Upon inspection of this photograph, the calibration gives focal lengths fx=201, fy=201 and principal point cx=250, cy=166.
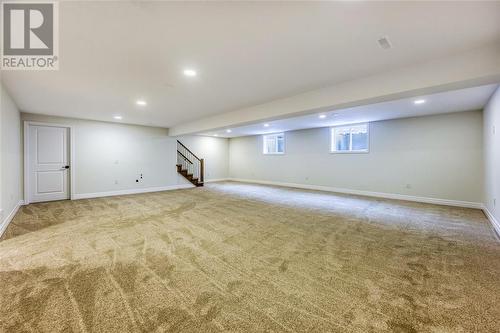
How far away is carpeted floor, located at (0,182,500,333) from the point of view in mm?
1608

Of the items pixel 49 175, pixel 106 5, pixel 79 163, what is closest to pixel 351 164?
pixel 106 5

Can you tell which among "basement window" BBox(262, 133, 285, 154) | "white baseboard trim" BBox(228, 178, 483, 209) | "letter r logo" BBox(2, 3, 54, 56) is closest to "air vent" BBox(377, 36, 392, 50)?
"letter r logo" BBox(2, 3, 54, 56)

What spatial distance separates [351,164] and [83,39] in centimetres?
775

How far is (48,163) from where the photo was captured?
6051 millimetres

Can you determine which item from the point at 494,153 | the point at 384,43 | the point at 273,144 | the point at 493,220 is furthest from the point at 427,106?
the point at 273,144

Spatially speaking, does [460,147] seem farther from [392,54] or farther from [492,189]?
[392,54]

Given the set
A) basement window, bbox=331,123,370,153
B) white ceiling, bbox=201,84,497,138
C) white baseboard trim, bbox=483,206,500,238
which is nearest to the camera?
white baseboard trim, bbox=483,206,500,238

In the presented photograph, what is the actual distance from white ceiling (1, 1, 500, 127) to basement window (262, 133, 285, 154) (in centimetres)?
582

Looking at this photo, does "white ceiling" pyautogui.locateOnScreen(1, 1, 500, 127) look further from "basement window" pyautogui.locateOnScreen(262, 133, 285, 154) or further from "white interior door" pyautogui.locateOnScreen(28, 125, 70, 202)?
"basement window" pyautogui.locateOnScreen(262, 133, 285, 154)

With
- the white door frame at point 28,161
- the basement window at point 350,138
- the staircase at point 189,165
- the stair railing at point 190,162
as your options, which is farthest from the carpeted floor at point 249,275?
the stair railing at point 190,162

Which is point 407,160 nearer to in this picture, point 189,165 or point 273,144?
point 273,144

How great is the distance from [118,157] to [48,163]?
1.82 meters

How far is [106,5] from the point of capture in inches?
69.4

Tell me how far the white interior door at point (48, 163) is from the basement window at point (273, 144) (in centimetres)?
773
